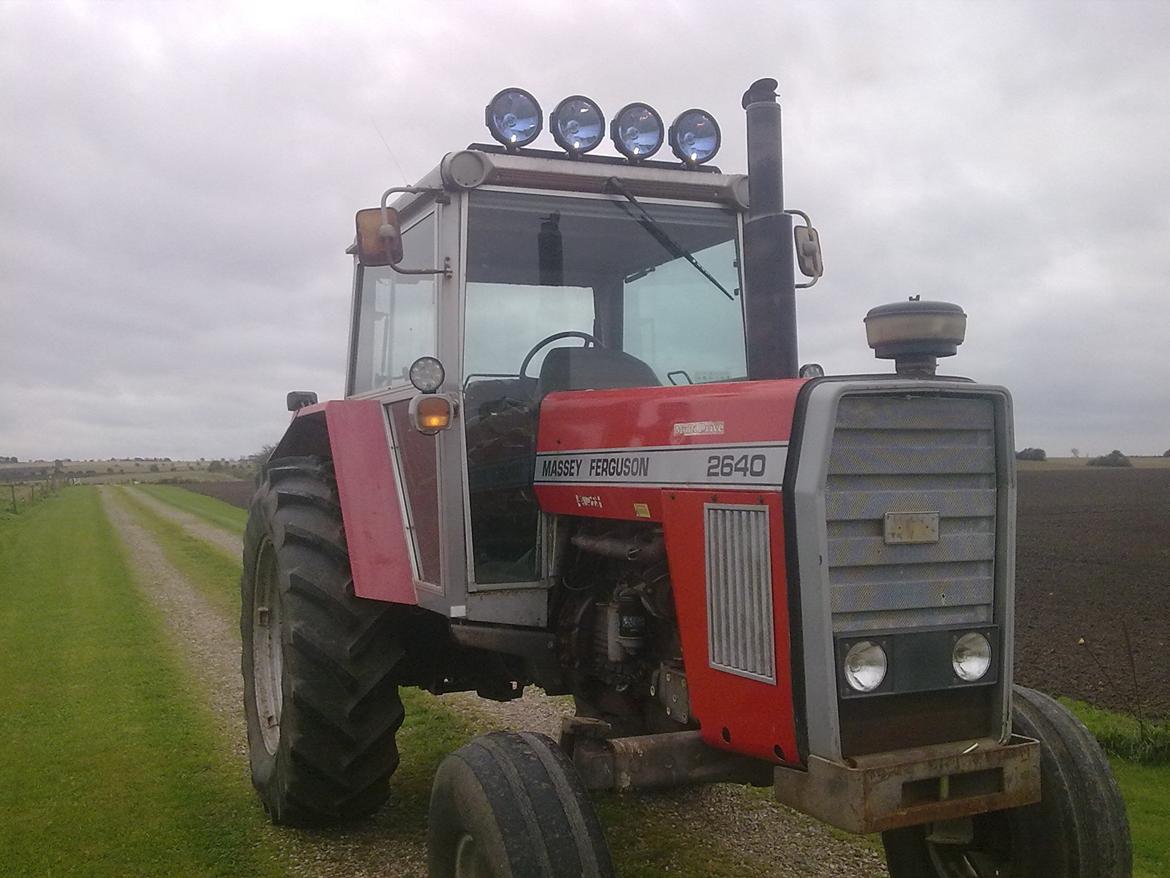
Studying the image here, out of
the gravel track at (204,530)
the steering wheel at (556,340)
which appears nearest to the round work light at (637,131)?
the steering wheel at (556,340)

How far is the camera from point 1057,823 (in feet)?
10.4

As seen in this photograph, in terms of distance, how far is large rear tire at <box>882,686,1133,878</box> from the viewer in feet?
10.3

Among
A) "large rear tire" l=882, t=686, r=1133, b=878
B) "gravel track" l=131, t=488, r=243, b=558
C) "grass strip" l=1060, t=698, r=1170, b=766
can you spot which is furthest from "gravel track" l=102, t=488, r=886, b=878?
"gravel track" l=131, t=488, r=243, b=558

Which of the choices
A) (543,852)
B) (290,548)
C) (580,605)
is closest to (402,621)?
(290,548)

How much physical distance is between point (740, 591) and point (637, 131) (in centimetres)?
213

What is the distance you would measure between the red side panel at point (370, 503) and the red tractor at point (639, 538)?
1 centimetres

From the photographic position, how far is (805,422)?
2.75m

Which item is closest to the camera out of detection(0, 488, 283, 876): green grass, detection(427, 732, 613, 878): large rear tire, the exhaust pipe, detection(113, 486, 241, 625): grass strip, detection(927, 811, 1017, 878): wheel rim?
detection(427, 732, 613, 878): large rear tire

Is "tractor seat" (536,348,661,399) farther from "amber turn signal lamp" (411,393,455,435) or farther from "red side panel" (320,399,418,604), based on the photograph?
"red side panel" (320,399,418,604)

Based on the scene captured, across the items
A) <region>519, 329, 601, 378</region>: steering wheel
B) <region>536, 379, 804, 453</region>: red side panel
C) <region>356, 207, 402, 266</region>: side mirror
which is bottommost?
<region>536, 379, 804, 453</region>: red side panel

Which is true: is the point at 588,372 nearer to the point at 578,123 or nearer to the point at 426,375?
the point at 426,375

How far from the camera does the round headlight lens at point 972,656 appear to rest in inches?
115

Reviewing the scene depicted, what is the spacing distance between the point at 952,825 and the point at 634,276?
2.32m

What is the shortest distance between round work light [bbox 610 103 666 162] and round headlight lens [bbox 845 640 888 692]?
A: 2281 mm
